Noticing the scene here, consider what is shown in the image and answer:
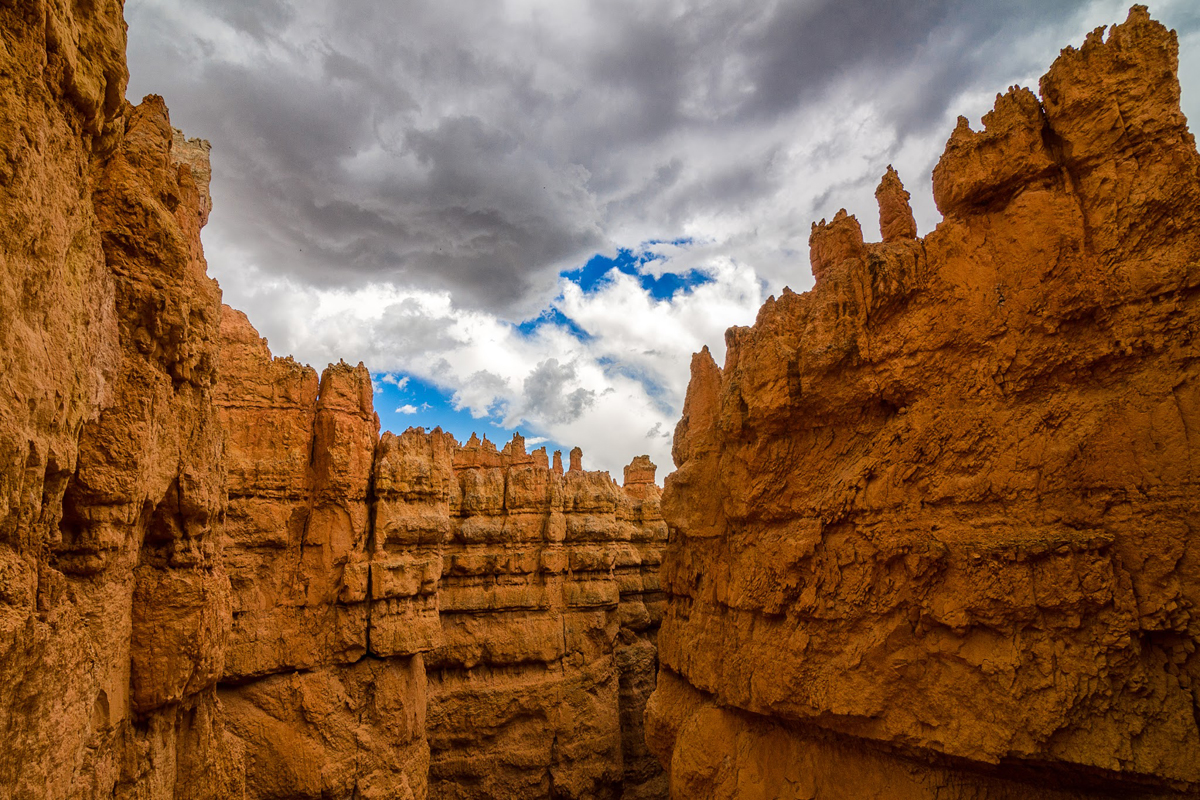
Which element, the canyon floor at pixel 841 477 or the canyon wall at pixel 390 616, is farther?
the canyon wall at pixel 390 616

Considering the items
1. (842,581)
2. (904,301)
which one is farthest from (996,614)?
(904,301)

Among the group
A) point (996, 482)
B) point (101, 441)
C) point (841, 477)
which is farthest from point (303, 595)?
point (996, 482)

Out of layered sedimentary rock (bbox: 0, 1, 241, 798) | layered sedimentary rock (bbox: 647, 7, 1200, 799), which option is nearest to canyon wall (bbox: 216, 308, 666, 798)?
layered sedimentary rock (bbox: 0, 1, 241, 798)

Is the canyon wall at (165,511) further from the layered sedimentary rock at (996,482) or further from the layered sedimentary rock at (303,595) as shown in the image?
the layered sedimentary rock at (996,482)

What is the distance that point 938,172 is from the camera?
20.8ft

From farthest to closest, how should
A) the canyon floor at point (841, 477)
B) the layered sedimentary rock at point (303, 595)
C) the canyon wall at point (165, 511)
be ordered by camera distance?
the layered sedimentary rock at point (303, 595) → the canyon floor at point (841, 477) → the canyon wall at point (165, 511)

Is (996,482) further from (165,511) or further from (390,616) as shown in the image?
(390,616)

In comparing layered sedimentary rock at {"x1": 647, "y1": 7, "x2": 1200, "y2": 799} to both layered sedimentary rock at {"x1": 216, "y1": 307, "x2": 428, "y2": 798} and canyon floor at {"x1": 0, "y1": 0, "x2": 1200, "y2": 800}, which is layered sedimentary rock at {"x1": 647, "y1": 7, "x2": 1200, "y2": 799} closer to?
canyon floor at {"x1": 0, "y1": 0, "x2": 1200, "y2": 800}

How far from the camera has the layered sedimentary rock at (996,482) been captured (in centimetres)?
475

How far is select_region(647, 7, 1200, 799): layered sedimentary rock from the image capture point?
15.6 ft

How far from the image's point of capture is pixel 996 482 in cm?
548

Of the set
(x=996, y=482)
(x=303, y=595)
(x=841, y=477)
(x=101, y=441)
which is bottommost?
(x=303, y=595)

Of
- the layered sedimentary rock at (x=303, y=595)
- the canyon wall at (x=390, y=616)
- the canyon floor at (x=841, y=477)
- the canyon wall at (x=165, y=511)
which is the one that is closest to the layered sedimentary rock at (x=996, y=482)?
the canyon floor at (x=841, y=477)

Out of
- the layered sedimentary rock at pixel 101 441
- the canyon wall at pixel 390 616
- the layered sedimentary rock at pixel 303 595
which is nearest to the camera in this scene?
the layered sedimentary rock at pixel 101 441
